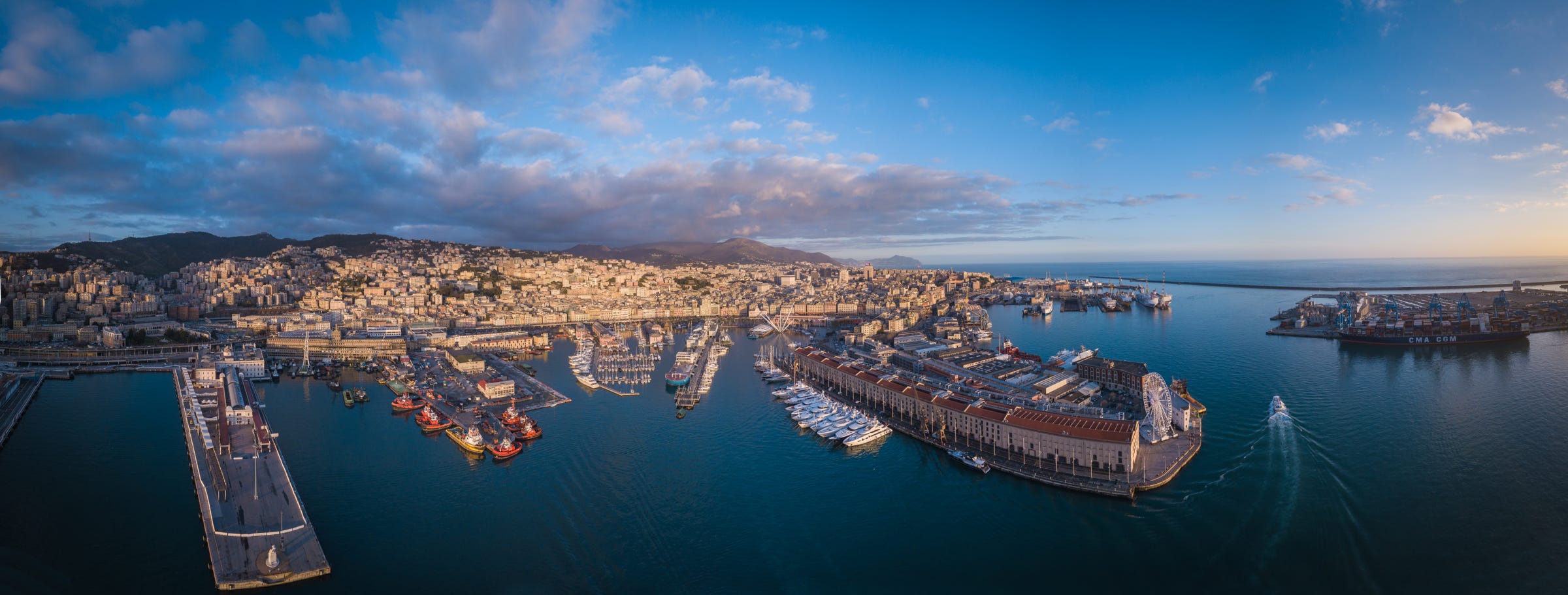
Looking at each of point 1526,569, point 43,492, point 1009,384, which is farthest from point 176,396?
point 1526,569

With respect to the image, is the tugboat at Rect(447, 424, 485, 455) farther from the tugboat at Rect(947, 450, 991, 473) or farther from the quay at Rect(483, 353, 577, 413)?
the tugboat at Rect(947, 450, 991, 473)

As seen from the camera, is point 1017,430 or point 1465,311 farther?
point 1465,311

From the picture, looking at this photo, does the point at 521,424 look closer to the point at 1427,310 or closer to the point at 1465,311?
the point at 1465,311

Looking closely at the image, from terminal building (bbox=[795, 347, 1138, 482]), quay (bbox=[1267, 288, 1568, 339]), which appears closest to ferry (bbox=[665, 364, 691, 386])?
terminal building (bbox=[795, 347, 1138, 482])

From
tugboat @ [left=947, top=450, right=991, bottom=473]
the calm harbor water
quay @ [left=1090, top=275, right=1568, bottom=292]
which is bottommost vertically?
the calm harbor water

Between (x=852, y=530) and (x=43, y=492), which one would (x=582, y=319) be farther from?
(x=852, y=530)

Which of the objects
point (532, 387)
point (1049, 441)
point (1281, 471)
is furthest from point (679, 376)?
point (1281, 471)

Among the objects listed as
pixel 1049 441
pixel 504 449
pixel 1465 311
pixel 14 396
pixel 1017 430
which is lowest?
pixel 504 449
